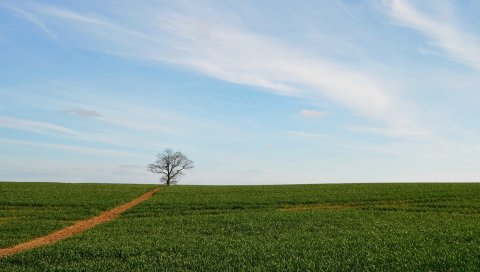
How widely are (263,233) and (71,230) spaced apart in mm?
16288

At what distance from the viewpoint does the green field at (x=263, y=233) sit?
65.5 feet

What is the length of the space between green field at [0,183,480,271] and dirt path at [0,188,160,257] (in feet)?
4.13

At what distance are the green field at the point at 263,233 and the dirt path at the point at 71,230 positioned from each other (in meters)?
1.26

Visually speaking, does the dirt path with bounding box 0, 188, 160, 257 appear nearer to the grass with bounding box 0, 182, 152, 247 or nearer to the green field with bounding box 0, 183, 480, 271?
Result: the grass with bounding box 0, 182, 152, 247

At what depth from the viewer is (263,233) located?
2888 cm

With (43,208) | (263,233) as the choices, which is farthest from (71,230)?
(263,233)

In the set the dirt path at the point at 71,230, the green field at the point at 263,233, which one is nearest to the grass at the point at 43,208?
the green field at the point at 263,233

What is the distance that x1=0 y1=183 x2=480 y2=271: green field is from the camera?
19953 millimetres

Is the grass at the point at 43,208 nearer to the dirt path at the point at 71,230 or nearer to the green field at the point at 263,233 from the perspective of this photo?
the green field at the point at 263,233

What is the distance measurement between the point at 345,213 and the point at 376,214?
2.66 metres

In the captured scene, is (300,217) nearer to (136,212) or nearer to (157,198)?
(136,212)

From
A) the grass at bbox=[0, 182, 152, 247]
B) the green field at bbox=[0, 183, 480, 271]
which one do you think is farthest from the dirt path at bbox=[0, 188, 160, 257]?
the green field at bbox=[0, 183, 480, 271]

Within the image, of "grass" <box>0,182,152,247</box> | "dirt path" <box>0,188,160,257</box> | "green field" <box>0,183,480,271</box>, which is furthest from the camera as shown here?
"grass" <box>0,182,152,247</box>

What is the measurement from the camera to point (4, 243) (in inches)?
1155
